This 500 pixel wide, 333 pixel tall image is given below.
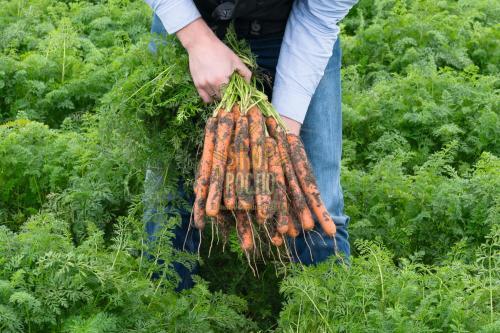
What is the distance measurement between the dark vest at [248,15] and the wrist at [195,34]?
102mm

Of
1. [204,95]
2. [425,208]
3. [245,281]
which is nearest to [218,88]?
[204,95]

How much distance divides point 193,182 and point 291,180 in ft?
1.68

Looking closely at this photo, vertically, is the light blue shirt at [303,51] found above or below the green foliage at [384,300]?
above

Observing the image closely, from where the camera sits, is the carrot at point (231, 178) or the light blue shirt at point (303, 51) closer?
the carrot at point (231, 178)

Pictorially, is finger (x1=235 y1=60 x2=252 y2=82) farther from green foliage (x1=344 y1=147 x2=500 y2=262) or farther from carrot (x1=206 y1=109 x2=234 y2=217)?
green foliage (x1=344 y1=147 x2=500 y2=262)

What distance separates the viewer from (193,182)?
3713 millimetres

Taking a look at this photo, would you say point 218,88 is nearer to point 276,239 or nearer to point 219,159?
point 219,159

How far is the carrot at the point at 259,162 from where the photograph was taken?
3.25m

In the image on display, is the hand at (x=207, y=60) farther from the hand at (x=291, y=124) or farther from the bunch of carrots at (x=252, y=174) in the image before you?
the hand at (x=291, y=124)

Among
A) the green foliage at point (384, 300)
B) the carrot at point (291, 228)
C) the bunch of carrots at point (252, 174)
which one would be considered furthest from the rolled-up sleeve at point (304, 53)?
the green foliage at point (384, 300)

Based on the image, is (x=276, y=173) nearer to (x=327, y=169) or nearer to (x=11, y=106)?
(x=327, y=169)

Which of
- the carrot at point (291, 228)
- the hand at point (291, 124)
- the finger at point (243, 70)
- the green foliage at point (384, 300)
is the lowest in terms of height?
the green foliage at point (384, 300)

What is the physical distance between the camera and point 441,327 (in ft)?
10.7

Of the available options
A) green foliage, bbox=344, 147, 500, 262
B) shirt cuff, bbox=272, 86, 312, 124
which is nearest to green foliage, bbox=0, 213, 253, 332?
shirt cuff, bbox=272, 86, 312, 124
